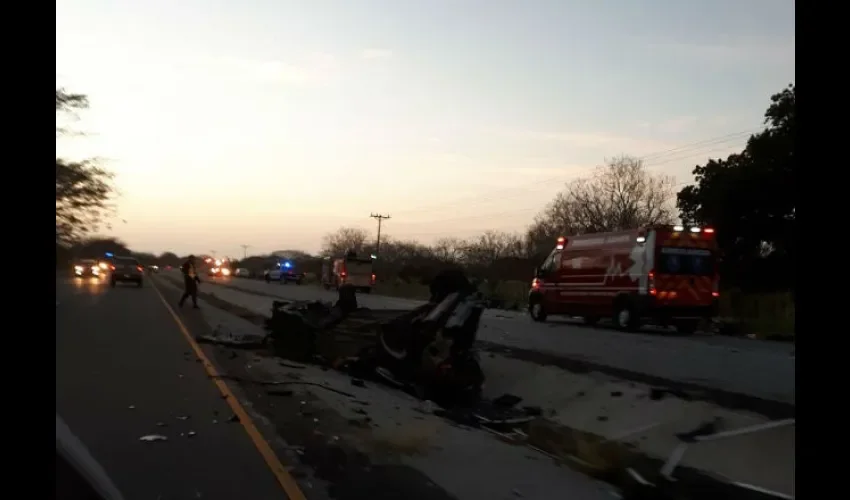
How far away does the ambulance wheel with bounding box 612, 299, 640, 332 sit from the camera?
22.3 m

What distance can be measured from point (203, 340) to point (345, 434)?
409 inches

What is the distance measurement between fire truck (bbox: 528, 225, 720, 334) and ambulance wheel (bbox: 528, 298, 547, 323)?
7.60ft

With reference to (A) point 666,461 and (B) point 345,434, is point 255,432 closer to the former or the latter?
(B) point 345,434

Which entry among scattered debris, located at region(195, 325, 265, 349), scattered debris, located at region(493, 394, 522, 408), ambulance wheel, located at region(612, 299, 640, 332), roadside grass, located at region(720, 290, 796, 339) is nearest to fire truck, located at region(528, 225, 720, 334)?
ambulance wheel, located at region(612, 299, 640, 332)

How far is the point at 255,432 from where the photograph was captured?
8.28 m

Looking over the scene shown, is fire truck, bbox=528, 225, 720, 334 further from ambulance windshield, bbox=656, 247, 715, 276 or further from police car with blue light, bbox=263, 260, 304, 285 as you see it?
police car with blue light, bbox=263, 260, 304, 285

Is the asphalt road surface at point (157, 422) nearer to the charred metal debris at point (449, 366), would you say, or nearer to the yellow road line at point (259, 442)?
the yellow road line at point (259, 442)

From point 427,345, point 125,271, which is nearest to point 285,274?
point 125,271

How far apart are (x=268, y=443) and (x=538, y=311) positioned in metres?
19.9

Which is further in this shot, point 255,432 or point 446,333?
point 446,333
